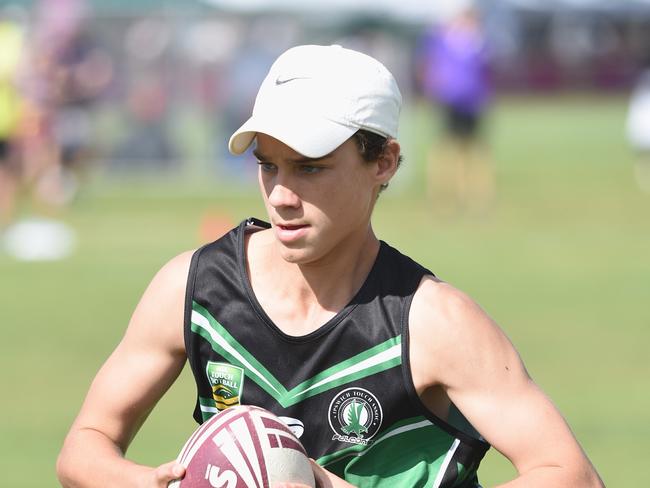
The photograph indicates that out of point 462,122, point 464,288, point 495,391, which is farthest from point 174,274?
point 462,122

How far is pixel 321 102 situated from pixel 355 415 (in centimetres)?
96

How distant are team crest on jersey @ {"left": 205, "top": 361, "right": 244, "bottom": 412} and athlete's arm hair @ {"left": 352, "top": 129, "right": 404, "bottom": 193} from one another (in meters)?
0.77

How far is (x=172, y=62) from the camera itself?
27.5 m

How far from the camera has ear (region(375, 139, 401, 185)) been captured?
4.45 meters

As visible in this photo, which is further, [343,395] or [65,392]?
[65,392]

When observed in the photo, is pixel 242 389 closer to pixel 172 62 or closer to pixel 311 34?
pixel 172 62

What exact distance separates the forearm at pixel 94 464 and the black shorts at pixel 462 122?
660 inches

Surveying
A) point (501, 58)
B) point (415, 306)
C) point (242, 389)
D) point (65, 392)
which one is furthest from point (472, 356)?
point (501, 58)

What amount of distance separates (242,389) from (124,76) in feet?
77.8

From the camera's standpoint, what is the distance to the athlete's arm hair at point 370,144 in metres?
4.35

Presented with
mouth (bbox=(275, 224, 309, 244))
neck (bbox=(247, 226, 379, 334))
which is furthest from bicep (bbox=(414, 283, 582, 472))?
mouth (bbox=(275, 224, 309, 244))

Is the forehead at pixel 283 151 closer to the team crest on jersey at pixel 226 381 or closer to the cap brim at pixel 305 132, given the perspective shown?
the cap brim at pixel 305 132

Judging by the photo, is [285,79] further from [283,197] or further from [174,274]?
[174,274]

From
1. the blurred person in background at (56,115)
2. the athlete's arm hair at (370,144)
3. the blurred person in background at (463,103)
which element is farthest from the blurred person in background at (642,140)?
the athlete's arm hair at (370,144)
